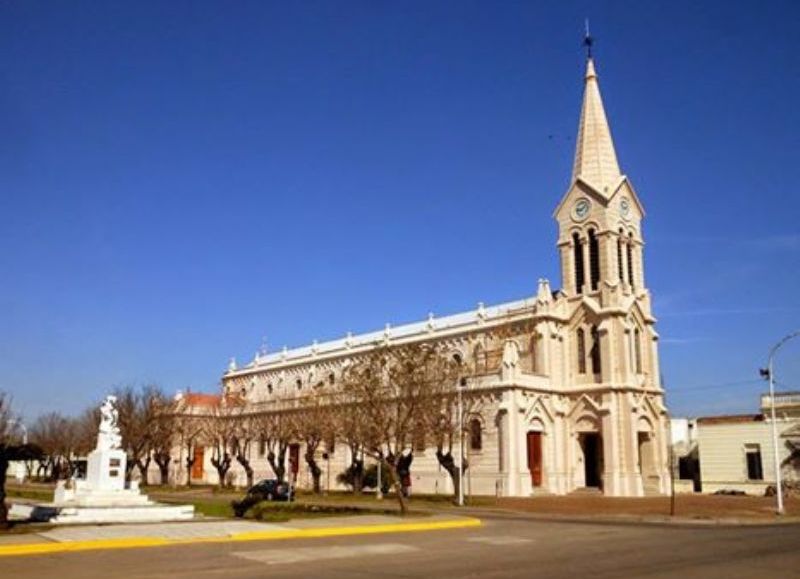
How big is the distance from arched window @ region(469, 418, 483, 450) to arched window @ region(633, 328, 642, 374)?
13682 mm

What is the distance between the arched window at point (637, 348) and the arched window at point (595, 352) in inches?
124

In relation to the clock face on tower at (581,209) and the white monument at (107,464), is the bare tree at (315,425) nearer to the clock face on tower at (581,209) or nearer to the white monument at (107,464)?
the clock face on tower at (581,209)

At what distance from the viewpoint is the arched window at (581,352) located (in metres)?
63.1

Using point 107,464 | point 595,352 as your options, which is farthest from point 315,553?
point 595,352

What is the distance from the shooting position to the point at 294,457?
259 feet

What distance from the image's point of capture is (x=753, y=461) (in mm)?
62594

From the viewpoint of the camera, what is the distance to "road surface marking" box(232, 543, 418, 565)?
60.4 ft

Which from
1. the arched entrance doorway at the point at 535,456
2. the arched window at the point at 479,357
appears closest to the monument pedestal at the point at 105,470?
the arched entrance doorway at the point at 535,456

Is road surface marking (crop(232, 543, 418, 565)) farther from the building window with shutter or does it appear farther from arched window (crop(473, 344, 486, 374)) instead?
the building window with shutter

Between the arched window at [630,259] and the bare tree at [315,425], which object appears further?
the arched window at [630,259]

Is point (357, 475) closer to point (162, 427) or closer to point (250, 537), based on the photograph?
point (162, 427)

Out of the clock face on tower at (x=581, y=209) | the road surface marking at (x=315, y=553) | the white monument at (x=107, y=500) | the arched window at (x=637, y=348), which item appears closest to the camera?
the road surface marking at (x=315, y=553)

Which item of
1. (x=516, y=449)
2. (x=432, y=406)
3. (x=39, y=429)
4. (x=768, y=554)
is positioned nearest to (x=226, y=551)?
(x=768, y=554)

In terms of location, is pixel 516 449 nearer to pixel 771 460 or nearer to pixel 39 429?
pixel 771 460
